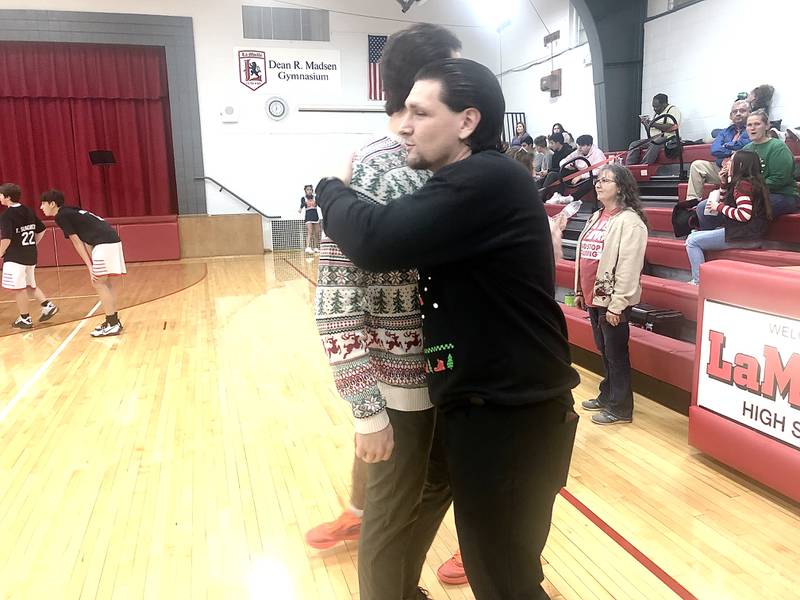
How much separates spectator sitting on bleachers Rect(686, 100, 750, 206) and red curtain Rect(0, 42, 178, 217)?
997cm

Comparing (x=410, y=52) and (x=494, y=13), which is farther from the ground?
(x=494, y=13)

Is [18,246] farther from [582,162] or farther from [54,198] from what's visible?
[582,162]

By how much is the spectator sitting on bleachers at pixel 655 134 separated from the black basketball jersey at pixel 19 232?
6.83m

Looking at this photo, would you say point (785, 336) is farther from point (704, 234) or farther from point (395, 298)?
Answer: point (704, 234)

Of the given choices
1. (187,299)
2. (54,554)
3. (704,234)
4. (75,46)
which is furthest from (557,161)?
(75,46)

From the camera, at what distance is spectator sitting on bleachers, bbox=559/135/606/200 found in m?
7.99

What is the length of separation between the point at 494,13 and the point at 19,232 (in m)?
10.5

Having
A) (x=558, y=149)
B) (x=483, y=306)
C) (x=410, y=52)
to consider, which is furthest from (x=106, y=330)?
(x=558, y=149)

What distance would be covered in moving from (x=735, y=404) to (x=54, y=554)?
8.96ft

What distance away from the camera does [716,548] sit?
7.20ft

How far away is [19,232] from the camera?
19.2ft

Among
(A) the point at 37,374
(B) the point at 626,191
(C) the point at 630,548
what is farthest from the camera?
(A) the point at 37,374

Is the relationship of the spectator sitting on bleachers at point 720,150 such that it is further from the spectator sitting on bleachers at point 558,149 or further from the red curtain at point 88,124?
the red curtain at point 88,124

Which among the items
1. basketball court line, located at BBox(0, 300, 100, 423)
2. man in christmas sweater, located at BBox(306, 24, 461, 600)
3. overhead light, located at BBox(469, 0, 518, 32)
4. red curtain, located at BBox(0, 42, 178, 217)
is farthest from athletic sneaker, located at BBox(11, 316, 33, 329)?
overhead light, located at BBox(469, 0, 518, 32)
